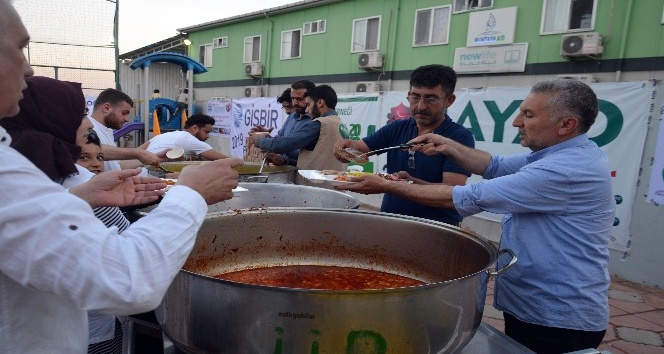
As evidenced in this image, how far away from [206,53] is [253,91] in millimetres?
3580

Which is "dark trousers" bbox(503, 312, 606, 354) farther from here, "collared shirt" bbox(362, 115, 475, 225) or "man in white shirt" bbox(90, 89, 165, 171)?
"man in white shirt" bbox(90, 89, 165, 171)

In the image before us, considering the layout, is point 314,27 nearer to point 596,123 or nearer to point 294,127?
point 294,127

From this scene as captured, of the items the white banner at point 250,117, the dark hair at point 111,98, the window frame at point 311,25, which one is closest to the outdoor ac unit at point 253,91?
the window frame at point 311,25

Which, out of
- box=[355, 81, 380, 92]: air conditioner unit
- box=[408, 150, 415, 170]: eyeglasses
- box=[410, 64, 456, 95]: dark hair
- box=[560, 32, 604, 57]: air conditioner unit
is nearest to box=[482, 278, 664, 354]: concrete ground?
box=[408, 150, 415, 170]: eyeglasses

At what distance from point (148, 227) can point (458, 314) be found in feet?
2.37

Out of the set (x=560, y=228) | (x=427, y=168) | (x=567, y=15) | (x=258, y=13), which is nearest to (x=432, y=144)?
(x=427, y=168)

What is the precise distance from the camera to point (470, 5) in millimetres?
9086

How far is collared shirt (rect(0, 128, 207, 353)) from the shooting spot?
2.23 feet

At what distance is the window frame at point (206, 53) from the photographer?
16375 millimetres

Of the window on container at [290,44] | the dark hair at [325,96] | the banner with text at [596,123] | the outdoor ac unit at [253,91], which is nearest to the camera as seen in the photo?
the dark hair at [325,96]

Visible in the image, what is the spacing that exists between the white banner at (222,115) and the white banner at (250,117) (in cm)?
25

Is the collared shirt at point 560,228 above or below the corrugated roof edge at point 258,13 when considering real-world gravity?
below

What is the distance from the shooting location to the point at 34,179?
0.71m

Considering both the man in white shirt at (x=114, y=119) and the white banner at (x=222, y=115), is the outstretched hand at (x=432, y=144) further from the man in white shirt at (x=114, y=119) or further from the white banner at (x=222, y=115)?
the white banner at (x=222, y=115)
